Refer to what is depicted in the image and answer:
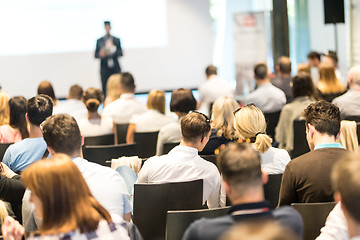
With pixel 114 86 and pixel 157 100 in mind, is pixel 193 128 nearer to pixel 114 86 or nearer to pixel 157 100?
pixel 157 100

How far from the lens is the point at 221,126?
4.77m

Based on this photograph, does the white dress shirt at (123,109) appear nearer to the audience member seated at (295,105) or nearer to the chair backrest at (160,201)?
the audience member seated at (295,105)

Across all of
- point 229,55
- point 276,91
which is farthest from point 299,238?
point 229,55

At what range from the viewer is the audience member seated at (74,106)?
6.57m

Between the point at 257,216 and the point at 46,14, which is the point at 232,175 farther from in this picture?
the point at 46,14

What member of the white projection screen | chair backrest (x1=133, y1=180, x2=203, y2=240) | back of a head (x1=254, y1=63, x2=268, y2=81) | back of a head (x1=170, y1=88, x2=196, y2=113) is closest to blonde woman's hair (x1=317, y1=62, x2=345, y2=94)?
back of a head (x1=254, y1=63, x2=268, y2=81)

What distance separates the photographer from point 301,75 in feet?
20.6

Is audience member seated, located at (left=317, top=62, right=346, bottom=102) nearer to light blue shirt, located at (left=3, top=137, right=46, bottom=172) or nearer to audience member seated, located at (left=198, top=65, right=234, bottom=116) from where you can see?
audience member seated, located at (left=198, top=65, right=234, bottom=116)

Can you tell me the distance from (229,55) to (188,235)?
1405 centimetres

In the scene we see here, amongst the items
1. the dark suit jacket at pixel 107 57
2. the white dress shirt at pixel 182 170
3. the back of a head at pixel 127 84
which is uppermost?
the dark suit jacket at pixel 107 57

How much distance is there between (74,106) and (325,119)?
3929mm

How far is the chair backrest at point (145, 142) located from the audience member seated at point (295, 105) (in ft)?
4.82

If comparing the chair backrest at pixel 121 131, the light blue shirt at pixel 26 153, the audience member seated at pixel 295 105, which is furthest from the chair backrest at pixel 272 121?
the light blue shirt at pixel 26 153

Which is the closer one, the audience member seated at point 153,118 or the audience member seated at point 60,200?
the audience member seated at point 60,200
